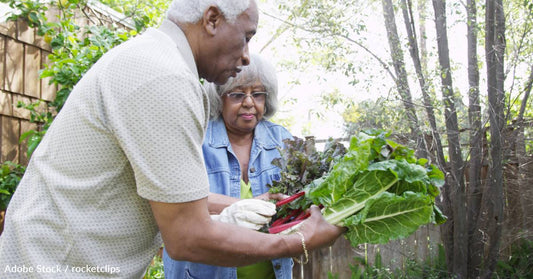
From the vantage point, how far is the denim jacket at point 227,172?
2564 millimetres

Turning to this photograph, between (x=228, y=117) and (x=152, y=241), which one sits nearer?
(x=152, y=241)

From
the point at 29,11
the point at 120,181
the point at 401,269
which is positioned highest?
the point at 29,11

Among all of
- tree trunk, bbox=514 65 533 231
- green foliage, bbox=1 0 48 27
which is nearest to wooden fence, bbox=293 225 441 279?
tree trunk, bbox=514 65 533 231

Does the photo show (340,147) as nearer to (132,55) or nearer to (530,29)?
(132,55)

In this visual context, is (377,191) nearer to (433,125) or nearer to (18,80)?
(433,125)

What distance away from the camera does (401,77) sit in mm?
5004

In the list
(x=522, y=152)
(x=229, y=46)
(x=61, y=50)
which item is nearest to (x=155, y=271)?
(x=61, y=50)

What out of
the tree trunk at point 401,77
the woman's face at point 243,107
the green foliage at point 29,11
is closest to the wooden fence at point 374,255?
the tree trunk at point 401,77

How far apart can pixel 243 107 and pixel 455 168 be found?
284 centimetres

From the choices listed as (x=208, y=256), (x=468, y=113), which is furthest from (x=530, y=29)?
(x=208, y=256)

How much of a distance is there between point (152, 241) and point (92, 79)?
61 cm

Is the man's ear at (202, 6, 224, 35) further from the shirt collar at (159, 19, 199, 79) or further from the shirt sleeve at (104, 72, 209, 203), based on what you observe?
the shirt sleeve at (104, 72, 209, 203)

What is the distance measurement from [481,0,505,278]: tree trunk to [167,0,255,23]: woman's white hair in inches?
137

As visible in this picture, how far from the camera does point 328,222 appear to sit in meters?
2.08
